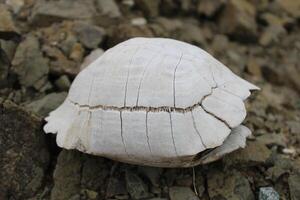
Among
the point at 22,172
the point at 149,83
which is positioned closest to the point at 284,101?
the point at 149,83

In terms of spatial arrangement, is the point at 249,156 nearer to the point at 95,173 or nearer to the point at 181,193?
the point at 181,193

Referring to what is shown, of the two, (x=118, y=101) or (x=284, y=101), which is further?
(x=284, y=101)

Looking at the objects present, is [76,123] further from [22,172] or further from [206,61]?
[206,61]

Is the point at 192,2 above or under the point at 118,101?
under

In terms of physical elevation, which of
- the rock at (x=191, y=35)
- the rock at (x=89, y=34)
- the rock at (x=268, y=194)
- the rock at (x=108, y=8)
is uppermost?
the rock at (x=268, y=194)

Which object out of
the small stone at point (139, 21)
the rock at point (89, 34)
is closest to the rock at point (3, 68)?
the rock at point (89, 34)

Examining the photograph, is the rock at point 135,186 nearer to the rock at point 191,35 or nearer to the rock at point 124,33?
the rock at point 124,33

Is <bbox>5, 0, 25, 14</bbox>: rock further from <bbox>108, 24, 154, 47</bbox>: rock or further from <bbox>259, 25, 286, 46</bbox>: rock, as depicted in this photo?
<bbox>259, 25, 286, 46</bbox>: rock
